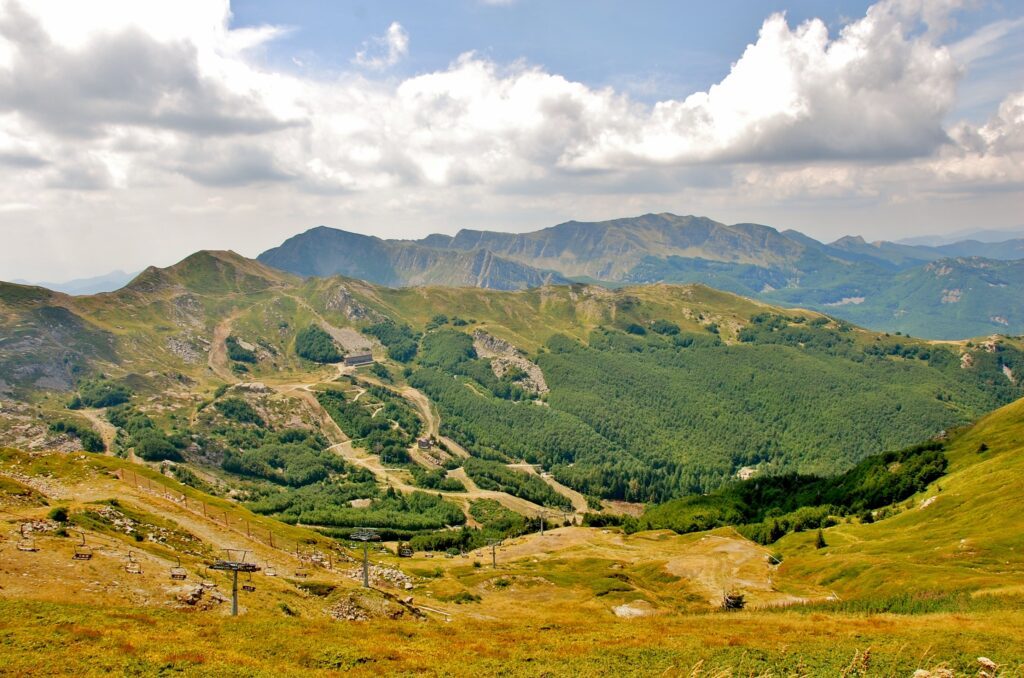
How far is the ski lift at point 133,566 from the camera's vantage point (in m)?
59.4

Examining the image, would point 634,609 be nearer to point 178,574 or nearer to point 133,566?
point 178,574

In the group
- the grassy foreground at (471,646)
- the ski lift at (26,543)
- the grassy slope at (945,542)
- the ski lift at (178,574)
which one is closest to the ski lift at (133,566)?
the ski lift at (178,574)

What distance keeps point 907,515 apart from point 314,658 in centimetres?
15918

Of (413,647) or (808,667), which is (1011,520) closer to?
(808,667)

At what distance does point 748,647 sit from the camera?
42.7 metres

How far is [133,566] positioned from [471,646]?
39.4 m

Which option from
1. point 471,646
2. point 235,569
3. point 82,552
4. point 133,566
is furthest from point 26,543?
point 471,646

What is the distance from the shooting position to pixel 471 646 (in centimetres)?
4534

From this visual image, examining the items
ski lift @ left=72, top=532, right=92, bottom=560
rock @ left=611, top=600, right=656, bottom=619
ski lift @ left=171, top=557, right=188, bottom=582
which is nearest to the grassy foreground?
ski lift @ left=171, top=557, right=188, bottom=582

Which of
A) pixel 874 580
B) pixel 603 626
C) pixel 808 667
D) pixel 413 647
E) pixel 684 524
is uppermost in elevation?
pixel 808 667

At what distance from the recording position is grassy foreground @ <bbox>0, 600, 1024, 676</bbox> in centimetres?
3597

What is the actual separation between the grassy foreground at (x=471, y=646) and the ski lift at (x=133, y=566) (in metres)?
12.1

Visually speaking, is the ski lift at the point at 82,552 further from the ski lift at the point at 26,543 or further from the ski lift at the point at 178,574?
the ski lift at the point at 178,574

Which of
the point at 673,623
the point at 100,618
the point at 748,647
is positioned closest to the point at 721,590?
the point at 673,623
